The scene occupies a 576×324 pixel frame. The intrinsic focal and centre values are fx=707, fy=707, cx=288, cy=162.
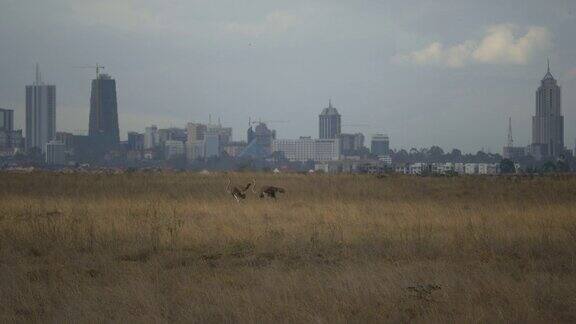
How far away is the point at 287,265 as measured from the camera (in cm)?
1042

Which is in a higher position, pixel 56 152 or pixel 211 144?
pixel 211 144

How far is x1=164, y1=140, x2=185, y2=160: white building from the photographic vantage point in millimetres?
165250

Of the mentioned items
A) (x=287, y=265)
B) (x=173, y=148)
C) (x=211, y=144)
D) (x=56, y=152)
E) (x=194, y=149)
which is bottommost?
(x=287, y=265)

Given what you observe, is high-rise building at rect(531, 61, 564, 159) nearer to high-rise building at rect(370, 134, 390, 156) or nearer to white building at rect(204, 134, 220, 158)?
high-rise building at rect(370, 134, 390, 156)

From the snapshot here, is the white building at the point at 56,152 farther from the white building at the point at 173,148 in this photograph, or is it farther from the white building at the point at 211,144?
the white building at the point at 211,144

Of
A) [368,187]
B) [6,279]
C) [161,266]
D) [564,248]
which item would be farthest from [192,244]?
[368,187]

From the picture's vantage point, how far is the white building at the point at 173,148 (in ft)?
542

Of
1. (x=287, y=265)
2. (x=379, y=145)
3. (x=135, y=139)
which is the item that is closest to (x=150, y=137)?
(x=135, y=139)

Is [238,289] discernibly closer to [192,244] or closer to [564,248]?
[192,244]

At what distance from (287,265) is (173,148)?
544 ft

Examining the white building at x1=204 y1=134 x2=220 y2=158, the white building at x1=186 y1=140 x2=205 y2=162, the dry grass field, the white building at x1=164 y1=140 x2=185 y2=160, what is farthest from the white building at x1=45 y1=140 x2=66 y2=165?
the dry grass field

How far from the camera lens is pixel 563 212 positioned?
18.1 meters

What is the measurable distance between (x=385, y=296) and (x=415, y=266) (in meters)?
2.06

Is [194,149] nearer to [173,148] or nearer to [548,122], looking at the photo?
[173,148]
